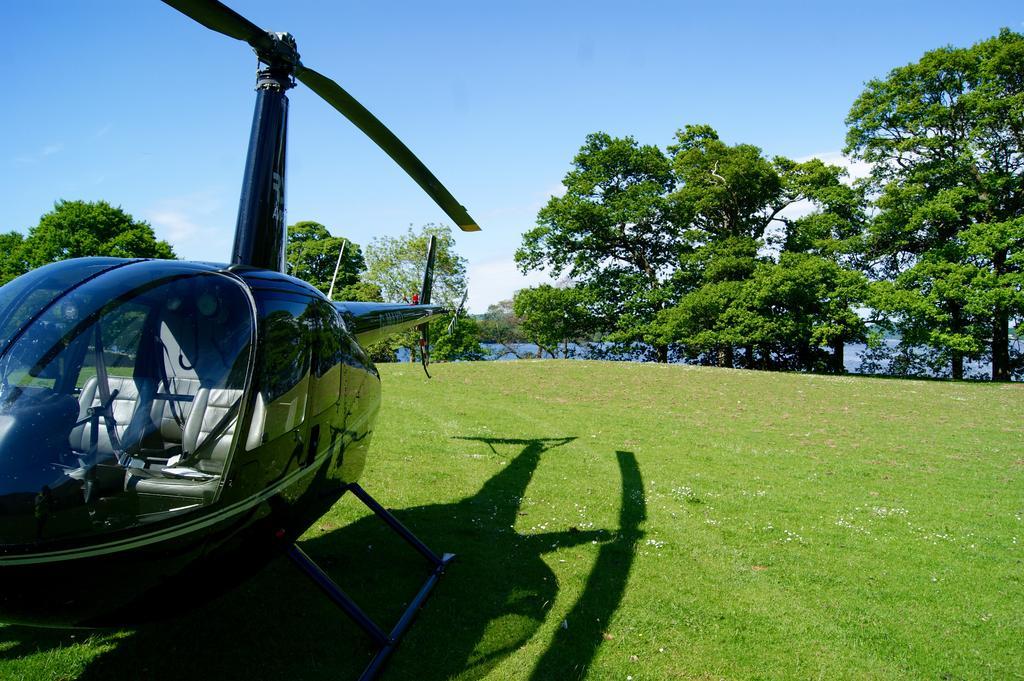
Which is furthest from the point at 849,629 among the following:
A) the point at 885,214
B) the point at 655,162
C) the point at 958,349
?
the point at 655,162

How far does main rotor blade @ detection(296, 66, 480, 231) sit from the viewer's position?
5887mm

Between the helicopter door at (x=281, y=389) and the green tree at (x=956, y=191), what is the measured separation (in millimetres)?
33570

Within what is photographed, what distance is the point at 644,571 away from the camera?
642 centimetres

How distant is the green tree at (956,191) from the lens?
28.2m

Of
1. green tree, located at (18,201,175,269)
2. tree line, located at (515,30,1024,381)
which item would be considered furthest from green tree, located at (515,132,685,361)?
green tree, located at (18,201,175,269)

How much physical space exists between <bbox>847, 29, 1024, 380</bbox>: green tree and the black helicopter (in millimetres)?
33696

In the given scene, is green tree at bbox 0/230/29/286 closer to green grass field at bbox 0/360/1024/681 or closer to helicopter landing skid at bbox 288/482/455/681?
green grass field at bbox 0/360/1024/681

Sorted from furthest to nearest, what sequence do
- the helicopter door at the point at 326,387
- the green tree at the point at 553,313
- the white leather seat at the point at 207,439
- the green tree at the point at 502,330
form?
the green tree at the point at 502,330 → the green tree at the point at 553,313 → the helicopter door at the point at 326,387 → the white leather seat at the point at 207,439

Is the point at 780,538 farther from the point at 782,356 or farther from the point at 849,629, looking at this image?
the point at 782,356

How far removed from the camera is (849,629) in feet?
17.6

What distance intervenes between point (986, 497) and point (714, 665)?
8485mm

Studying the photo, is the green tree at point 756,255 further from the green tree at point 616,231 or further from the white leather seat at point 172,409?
the white leather seat at point 172,409

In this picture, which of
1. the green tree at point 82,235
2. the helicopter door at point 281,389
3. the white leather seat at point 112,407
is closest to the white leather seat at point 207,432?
the helicopter door at point 281,389

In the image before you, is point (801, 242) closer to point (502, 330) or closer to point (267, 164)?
point (502, 330)
